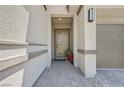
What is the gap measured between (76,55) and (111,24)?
221 centimetres

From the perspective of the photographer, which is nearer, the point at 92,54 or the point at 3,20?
the point at 3,20

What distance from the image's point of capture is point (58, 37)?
12.8 meters

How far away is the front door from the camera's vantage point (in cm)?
1275

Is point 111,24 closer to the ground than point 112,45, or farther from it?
farther from it

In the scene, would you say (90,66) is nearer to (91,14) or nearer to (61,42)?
(91,14)

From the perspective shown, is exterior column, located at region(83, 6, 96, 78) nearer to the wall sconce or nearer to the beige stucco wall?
the wall sconce

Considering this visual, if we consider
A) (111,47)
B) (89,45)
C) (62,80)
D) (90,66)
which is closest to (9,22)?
(62,80)

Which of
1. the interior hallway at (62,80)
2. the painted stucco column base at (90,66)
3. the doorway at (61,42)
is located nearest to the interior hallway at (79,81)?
the interior hallway at (62,80)

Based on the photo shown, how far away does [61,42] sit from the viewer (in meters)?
12.8

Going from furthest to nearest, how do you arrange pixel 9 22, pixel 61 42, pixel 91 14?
1. pixel 61 42
2. pixel 91 14
3. pixel 9 22
